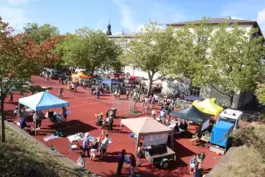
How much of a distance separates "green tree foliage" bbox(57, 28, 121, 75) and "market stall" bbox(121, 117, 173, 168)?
25573mm

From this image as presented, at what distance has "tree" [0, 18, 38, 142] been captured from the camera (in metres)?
10.2

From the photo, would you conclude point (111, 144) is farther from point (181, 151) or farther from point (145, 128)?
point (181, 151)

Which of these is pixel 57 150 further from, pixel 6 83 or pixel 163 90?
pixel 163 90

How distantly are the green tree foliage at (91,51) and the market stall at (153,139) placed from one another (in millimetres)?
25573

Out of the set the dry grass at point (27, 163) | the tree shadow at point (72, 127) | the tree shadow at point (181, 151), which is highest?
the dry grass at point (27, 163)

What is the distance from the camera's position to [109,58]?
40.3m

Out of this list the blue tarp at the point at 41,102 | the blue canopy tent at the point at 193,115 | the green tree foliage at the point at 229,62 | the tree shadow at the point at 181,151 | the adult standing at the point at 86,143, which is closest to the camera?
the adult standing at the point at 86,143

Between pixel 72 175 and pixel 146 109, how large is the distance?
1597 cm

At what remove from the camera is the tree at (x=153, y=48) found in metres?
30.9

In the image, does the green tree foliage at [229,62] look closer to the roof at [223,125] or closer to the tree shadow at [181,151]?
the roof at [223,125]

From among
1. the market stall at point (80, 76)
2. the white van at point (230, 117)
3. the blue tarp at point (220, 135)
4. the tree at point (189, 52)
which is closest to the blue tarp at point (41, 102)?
the blue tarp at point (220, 135)

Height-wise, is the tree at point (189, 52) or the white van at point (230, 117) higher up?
the tree at point (189, 52)

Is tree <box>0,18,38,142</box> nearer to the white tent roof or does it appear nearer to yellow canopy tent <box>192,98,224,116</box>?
the white tent roof

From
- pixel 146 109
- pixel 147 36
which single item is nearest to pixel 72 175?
pixel 146 109
